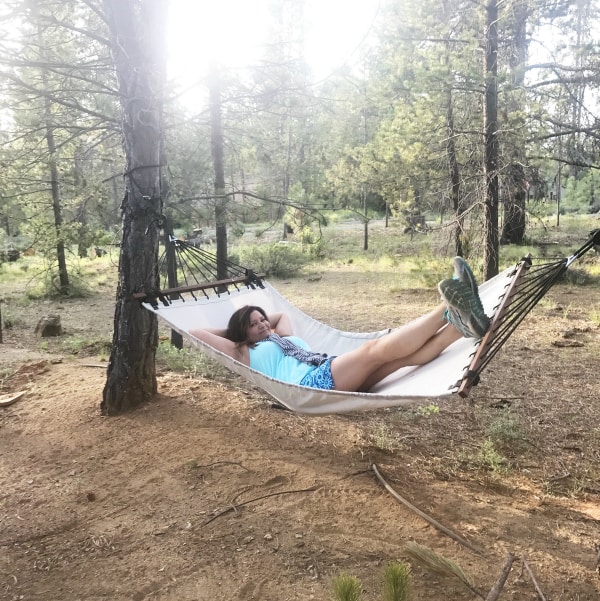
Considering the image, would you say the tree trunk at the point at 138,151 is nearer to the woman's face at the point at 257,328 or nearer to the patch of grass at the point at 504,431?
the woman's face at the point at 257,328

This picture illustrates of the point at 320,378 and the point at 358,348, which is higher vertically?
the point at 358,348

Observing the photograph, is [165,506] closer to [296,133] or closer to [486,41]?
[486,41]

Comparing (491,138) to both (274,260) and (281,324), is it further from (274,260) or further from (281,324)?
(274,260)

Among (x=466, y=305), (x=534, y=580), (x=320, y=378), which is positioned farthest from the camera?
(x=320, y=378)

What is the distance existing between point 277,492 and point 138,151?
1592 mm

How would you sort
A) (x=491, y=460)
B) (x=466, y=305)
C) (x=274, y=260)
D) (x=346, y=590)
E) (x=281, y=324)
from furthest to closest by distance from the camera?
(x=274, y=260), (x=281, y=324), (x=491, y=460), (x=466, y=305), (x=346, y=590)

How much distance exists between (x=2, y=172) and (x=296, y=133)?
996 centimetres

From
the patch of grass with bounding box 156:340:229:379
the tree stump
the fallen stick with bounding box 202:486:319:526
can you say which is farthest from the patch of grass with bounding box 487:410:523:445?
the tree stump

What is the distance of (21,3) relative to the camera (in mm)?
2152

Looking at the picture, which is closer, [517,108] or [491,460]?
[491,460]

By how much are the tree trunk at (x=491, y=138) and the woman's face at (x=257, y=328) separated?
294 centimetres

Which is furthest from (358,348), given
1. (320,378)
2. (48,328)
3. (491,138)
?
(48,328)

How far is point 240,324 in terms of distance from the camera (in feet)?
8.14

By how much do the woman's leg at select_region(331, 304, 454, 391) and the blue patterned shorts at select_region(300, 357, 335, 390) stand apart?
0.08 feet
